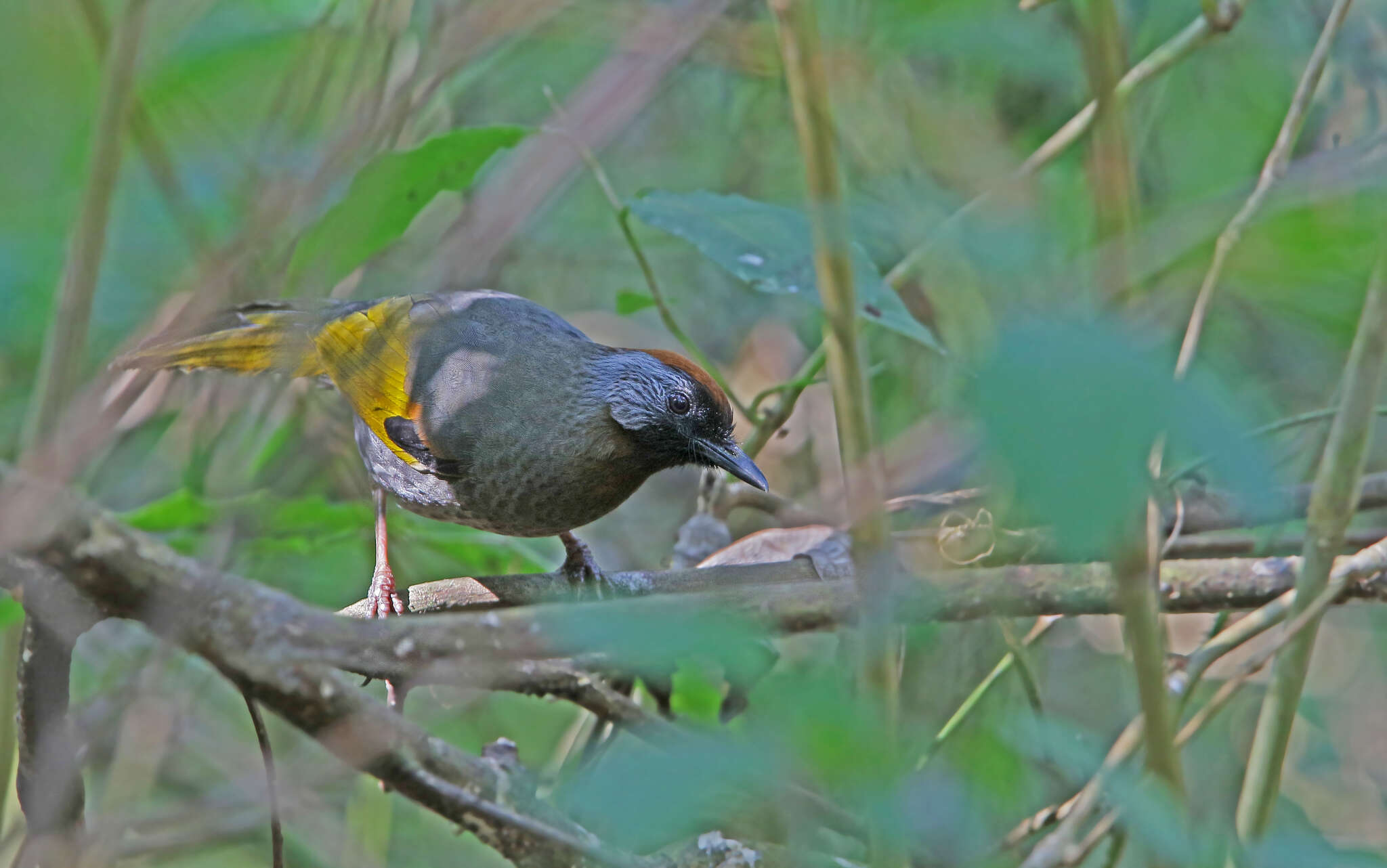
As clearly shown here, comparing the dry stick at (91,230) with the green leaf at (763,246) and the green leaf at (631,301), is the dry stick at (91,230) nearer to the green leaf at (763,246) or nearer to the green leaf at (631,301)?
the green leaf at (763,246)

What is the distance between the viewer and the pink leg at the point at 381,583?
357 centimetres

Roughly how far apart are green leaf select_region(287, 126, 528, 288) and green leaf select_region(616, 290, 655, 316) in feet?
2.02

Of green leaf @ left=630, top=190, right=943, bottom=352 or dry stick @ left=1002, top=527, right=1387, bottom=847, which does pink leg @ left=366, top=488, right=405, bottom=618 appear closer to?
green leaf @ left=630, top=190, right=943, bottom=352

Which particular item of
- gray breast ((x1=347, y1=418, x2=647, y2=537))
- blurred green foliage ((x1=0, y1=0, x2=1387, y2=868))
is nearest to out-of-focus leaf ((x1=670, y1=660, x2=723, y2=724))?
blurred green foliage ((x1=0, y1=0, x2=1387, y2=868))

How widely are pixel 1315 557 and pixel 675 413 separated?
2.09m

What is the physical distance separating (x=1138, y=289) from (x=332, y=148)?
46.4 inches

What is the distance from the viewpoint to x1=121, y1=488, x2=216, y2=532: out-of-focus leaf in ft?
10.2

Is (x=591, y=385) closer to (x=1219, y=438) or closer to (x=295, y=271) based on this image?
(x=295, y=271)

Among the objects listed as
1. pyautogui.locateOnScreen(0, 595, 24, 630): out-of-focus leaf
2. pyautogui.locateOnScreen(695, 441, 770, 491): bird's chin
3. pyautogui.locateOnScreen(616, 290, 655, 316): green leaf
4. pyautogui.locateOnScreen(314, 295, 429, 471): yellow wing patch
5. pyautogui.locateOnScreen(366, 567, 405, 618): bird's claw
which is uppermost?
pyautogui.locateOnScreen(616, 290, 655, 316): green leaf

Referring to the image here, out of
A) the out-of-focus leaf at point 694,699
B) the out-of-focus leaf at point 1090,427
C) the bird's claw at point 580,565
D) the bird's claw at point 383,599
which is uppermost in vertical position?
the out-of-focus leaf at point 1090,427

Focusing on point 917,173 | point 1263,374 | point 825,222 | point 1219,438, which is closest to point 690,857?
point 825,222

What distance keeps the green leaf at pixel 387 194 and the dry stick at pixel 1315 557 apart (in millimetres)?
1897

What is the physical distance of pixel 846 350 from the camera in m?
1.27

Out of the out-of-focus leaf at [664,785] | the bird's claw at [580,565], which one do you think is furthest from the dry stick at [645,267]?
the out-of-focus leaf at [664,785]
